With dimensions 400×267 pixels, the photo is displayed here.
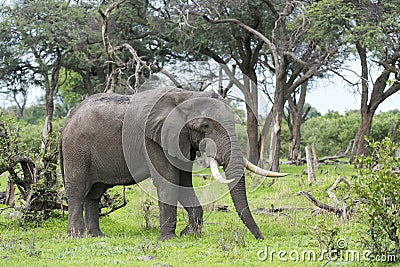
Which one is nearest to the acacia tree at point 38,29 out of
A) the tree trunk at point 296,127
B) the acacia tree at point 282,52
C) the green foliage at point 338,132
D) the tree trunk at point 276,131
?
the acacia tree at point 282,52

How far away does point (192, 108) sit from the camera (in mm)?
9992

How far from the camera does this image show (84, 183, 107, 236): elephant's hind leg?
11016 mm

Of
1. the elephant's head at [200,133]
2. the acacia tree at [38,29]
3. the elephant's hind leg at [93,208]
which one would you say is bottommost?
the elephant's hind leg at [93,208]

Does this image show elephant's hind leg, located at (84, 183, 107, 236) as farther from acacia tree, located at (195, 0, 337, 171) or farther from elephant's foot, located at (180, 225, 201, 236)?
acacia tree, located at (195, 0, 337, 171)

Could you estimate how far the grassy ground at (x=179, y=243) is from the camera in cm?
795

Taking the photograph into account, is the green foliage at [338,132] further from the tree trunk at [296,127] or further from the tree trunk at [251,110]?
the tree trunk at [251,110]

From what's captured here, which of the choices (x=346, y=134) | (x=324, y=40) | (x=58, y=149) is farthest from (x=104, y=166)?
(x=346, y=134)

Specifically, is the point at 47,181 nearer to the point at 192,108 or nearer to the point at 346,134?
the point at 192,108

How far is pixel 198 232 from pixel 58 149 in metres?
3.72

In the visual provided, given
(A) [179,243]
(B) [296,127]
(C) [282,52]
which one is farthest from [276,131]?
(A) [179,243]

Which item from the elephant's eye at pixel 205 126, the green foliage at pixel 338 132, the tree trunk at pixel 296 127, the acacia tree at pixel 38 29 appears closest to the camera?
the elephant's eye at pixel 205 126

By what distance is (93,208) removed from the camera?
11.3 m

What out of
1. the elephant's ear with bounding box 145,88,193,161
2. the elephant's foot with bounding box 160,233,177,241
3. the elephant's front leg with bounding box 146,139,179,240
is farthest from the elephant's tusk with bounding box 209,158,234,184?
the elephant's foot with bounding box 160,233,177,241

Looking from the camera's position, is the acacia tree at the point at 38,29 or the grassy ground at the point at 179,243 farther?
the acacia tree at the point at 38,29
